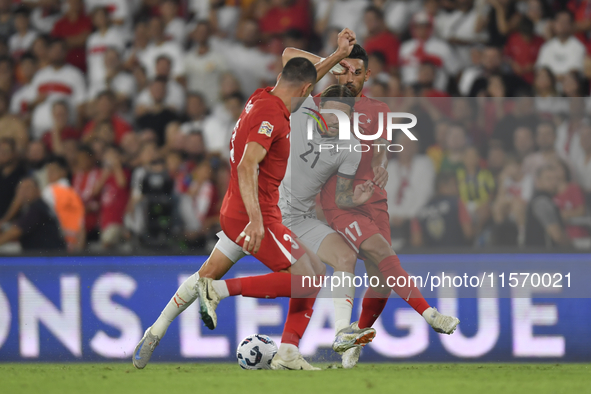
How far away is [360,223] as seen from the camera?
6176 millimetres

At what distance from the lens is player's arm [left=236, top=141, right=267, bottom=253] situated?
5.22m

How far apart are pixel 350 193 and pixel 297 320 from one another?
1.08 meters

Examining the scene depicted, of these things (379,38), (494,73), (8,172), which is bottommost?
(8,172)

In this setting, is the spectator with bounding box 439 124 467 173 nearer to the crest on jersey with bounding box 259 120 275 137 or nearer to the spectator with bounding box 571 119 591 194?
the spectator with bounding box 571 119 591 194

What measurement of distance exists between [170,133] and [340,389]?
195 inches

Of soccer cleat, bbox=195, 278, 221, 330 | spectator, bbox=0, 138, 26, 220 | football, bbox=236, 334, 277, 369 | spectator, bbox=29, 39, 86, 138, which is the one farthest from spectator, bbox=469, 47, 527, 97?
spectator, bbox=0, 138, 26, 220

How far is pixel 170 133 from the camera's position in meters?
8.87

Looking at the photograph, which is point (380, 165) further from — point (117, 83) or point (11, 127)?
point (11, 127)

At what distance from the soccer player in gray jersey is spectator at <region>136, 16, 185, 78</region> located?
12.5 feet

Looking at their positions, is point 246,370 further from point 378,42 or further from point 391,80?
point 378,42

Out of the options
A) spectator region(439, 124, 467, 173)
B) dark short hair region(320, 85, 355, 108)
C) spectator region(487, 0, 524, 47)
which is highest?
spectator region(487, 0, 524, 47)

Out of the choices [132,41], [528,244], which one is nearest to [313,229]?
[528,244]

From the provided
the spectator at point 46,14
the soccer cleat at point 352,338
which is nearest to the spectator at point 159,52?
the spectator at point 46,14

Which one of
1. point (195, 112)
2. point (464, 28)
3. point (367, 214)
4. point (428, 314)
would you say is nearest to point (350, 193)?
point (367, 214)
